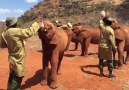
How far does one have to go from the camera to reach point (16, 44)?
755 cm

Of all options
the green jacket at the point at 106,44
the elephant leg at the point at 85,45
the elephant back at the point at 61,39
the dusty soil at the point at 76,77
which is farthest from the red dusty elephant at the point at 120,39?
the elephant leg at the point at 85,45

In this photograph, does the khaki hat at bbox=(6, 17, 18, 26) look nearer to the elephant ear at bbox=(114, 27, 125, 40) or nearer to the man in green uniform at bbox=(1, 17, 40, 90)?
the man in green uniform at bbox=(1, 17, 40, 90)

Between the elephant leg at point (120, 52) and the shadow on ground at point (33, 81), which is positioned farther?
the elephant leg at point (120, 52)

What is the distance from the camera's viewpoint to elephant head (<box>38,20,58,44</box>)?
8.67m

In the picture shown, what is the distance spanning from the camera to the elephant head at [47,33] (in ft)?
28.5

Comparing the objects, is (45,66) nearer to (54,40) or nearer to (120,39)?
(54,40)

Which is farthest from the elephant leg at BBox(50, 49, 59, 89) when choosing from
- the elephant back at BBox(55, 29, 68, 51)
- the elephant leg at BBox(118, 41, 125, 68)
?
the elephant leg at BBox(118, 41, 125, 68)

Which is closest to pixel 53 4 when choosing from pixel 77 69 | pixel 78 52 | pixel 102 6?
pixel 102 6

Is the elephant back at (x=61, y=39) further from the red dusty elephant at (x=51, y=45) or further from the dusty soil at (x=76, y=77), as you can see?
the dusty soil at (x=76, y=77)

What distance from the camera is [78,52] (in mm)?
15914

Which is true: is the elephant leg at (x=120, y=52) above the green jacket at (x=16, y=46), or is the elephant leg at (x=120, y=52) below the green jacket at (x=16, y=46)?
below

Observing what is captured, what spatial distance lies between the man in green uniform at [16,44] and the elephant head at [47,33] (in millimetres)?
968

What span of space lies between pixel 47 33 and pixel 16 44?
4.72 feet

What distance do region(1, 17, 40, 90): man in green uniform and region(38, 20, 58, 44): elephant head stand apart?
0.97 metres
